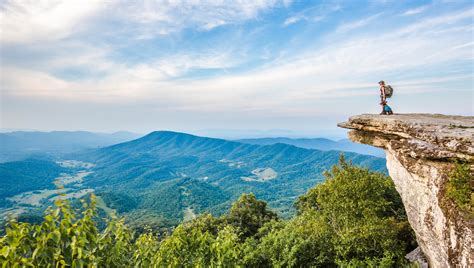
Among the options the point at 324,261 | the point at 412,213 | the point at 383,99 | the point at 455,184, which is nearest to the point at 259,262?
the point at 324,261

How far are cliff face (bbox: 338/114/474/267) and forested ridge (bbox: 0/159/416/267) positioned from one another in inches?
115

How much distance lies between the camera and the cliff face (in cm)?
920

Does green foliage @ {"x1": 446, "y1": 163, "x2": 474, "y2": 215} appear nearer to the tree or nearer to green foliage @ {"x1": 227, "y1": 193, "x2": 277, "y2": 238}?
the tree

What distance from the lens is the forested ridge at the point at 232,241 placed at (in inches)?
247

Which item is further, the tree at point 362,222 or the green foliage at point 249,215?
the green foliage at point 249,215

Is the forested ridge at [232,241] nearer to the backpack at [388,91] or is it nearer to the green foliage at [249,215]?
the backpack at [388,91]

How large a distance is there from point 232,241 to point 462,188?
8547 millimetres

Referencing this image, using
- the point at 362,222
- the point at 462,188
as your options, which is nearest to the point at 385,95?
the point at 362,222

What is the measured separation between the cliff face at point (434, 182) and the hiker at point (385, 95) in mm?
3266

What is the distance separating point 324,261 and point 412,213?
5.38 metres

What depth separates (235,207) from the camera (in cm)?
4003

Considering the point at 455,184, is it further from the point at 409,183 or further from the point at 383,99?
the point at 383,99

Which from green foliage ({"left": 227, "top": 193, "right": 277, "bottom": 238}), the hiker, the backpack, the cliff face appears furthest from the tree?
green foliage ({"left": 227, "top": 193, "right": 277, "bottom": 238})

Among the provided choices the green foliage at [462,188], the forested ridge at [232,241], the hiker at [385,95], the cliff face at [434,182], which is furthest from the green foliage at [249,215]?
the green foliage at [462,188]
